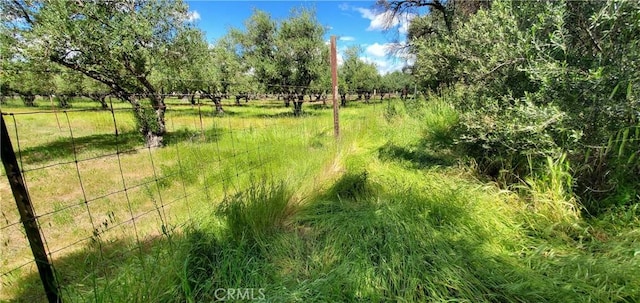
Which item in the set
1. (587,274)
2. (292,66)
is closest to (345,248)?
(587,274)

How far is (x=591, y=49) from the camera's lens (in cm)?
235

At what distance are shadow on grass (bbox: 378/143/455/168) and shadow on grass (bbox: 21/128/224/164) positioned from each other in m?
3.61

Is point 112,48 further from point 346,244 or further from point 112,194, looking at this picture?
point 346,244

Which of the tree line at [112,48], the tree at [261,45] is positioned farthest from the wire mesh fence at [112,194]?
the tree at [261,45]

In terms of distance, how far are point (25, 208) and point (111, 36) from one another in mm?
6302

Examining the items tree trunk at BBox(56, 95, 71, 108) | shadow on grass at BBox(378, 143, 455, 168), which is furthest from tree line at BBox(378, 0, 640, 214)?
tree trunk at BBox(56, 95, 71, 108)

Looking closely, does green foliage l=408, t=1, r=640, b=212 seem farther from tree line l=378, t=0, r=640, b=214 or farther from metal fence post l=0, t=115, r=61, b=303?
metal fence post l=0, t=115, r=61, b=303

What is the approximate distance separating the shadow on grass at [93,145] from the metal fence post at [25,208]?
4567 millimetres

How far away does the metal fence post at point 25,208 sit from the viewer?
1250mm

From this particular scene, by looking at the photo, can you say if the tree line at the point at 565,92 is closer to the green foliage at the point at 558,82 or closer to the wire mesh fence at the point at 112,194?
the green foliage at the point at 558,82

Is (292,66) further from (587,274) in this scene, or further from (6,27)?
(587,274)

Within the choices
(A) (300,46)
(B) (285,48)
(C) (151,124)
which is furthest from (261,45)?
(C) (151,124)

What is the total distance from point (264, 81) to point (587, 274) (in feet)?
52.1

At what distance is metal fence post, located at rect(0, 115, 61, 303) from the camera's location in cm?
125
